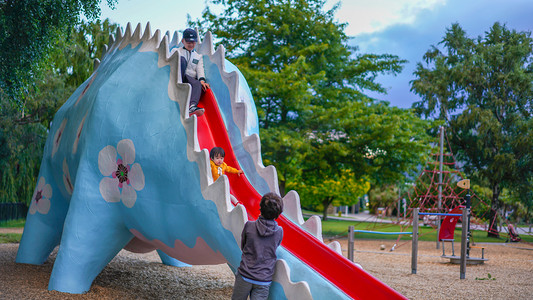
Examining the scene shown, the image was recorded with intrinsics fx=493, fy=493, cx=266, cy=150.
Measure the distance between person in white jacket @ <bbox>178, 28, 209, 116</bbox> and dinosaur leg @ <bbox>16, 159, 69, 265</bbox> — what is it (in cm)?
296

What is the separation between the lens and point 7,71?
8789mm

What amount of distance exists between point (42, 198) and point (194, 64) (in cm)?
351

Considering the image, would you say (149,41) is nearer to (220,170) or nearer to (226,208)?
(220,170)

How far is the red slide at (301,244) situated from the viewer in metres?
3.99

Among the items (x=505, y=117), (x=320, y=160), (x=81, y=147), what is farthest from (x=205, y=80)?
(x=505, y=117)

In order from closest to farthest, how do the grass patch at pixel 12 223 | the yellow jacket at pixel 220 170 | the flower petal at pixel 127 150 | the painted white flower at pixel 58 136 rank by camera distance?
1. the yellow jacket at pixel 220 170
2. the flower petal at pixel 127 150
3. the painted white flower at pixel 58 136
4. the grass patch at pixel 12 223

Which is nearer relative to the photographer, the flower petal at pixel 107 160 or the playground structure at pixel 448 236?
the flower petal at pixel 107 160

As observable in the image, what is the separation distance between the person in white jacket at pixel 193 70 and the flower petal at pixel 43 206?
327 cm

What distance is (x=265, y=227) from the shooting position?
4.10 m

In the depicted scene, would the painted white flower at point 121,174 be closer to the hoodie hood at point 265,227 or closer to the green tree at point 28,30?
the hoodie hood at point 265,227

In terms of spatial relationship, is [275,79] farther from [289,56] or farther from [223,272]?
[223,272]

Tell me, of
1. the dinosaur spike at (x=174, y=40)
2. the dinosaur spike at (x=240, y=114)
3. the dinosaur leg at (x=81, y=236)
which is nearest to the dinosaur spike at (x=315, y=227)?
the dinosaur spike at (x=240, y=114)

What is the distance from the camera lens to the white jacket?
6.03m

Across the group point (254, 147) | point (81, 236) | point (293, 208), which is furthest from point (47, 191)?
point (293, 208)
